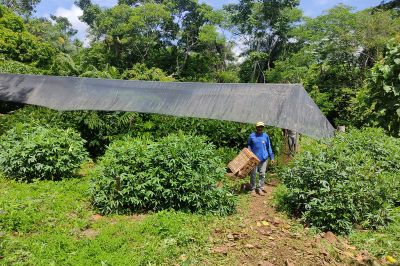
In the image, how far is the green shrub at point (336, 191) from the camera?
5094 millimetres

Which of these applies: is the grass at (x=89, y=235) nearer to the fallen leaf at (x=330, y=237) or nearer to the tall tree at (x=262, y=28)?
the fallen leaf at (x=330, y=237)

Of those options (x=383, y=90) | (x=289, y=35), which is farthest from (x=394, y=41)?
(x=289, y=35)

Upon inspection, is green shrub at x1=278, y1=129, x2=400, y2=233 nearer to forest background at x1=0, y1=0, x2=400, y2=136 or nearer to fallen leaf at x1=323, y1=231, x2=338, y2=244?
fallen leaf at x1=323, y1=231, x2=338, y2=244

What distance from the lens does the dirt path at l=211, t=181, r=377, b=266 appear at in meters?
4.08

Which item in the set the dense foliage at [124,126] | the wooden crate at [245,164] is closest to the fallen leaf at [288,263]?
the wooden crate at [245,164]

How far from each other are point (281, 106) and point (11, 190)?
578cm

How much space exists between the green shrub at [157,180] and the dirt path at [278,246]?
2.26 ft

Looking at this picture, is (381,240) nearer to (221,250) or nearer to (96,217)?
(221,250)

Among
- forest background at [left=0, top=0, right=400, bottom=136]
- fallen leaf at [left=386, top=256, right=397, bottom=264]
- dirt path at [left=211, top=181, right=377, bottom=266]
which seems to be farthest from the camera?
forest background at [left=0, top=0, right=400, bottom=136]

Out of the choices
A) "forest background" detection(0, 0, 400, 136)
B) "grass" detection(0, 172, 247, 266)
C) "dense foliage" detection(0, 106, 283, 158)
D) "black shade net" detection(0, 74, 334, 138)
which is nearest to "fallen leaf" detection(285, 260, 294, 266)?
"grass" detection(0, 172, 247, 266)

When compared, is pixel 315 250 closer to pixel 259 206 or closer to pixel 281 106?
pixel 259 206

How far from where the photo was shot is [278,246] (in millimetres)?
4371

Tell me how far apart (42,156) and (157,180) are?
2754 mm

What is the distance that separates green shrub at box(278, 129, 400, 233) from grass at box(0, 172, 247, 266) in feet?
3.82
